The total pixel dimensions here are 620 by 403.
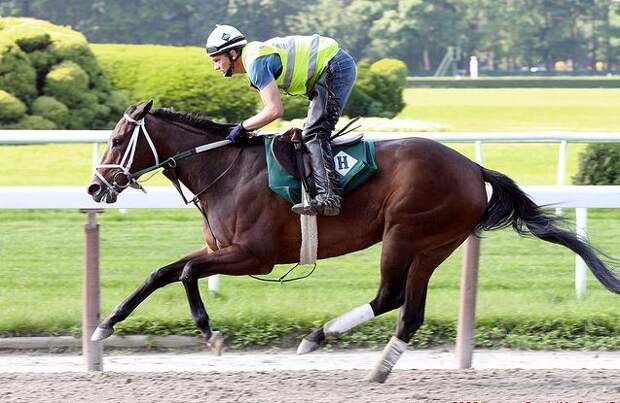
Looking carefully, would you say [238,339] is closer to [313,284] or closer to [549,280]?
[313,284]

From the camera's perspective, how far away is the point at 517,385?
5.03 meters

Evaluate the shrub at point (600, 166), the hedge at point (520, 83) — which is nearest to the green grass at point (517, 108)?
the hedge at point (520, 83)

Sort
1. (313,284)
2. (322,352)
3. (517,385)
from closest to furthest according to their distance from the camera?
(517,385), (322,352), (313,284)

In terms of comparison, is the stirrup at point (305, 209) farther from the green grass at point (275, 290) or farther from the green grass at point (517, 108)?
the green grass at point (517, 108)

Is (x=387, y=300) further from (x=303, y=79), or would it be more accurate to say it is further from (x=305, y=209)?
(x=303, y=79)

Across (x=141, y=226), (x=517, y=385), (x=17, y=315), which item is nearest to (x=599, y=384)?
(x=517, y=385)

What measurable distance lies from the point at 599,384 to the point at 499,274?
2.37 m

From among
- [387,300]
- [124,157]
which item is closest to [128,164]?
[124,157]

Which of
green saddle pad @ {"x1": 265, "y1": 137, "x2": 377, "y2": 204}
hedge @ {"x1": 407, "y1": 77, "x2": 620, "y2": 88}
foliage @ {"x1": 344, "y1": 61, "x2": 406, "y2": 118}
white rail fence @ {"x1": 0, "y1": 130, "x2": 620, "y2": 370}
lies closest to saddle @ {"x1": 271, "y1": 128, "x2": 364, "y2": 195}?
green saddle pad @ {"x1": 265, "y1": 137, "x2": 377, "y2": 204}

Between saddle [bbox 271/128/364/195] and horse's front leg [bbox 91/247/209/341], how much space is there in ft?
1.92

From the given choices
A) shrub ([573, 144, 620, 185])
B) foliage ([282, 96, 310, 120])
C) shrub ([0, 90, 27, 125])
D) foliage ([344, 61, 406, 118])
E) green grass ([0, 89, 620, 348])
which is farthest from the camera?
foliage ([344, 61, 406, 118])

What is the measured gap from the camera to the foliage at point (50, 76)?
1341cm

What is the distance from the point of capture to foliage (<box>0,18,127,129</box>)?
13.4 m

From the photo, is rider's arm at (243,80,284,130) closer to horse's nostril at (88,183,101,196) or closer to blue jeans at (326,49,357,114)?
blue jeans at (326,49,357,114)
